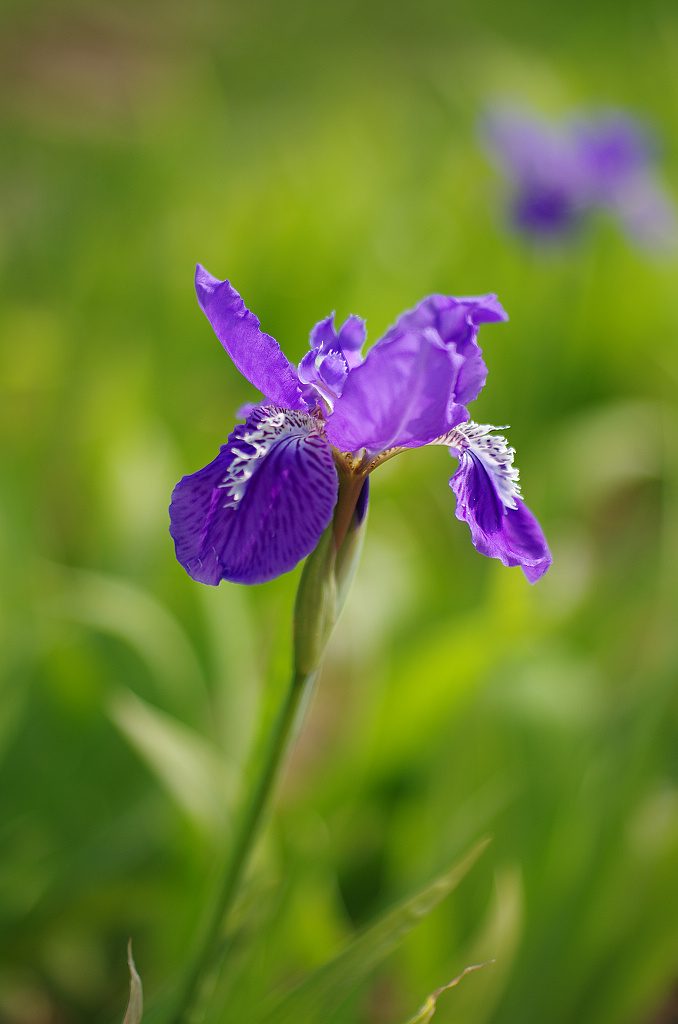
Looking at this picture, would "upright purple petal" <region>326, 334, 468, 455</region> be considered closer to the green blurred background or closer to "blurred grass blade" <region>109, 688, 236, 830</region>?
the green blurred background

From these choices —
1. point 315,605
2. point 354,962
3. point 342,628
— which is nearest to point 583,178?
point 342,628

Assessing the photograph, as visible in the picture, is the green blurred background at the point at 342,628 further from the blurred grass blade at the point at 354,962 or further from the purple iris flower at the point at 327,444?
the purple iris flower at the point at 327,444

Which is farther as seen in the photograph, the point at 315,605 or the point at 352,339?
the point at 352,339

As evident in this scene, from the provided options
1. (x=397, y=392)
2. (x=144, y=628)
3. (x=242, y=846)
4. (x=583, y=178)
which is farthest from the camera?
(x=583, y=178)

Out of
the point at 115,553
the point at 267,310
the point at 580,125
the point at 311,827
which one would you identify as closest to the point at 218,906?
the point at 311,827

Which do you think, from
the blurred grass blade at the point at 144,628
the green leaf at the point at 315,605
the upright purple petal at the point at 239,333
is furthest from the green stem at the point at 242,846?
the blurred grass blade at the point at 144,628

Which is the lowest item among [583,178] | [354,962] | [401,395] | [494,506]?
[354,962]

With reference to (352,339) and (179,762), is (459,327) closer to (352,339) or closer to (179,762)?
(352,339)
